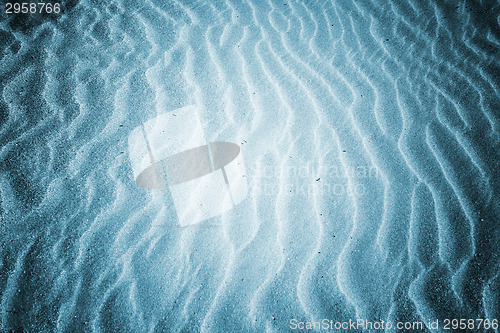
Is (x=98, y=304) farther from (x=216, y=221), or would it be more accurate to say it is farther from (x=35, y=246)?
(x=216, y=221)

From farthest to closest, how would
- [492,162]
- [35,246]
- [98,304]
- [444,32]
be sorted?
[444,32]
[492,162]
[35,246]
[98,304]

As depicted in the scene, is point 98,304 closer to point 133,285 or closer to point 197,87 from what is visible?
point 133,285

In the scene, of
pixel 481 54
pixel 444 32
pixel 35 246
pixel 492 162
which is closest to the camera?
pixel 35 246

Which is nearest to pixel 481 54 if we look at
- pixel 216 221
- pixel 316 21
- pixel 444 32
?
pixel 444 32

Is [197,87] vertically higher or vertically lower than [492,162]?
higher

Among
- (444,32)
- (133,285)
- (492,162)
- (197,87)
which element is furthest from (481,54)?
(133,285)

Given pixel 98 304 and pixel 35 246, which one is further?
pixel 35 246

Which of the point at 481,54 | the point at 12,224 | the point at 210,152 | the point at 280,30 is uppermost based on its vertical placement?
the point at 280,30
